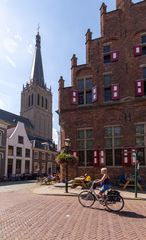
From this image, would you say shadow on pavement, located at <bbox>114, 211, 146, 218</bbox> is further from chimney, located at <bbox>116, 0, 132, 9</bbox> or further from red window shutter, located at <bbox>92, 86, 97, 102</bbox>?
chimney, located at <bbox>116, 0, 132, 9</bbox>

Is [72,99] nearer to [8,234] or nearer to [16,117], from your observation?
[8,234]

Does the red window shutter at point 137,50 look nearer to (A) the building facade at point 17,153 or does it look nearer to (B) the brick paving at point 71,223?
(B) the brick paving at point 71,223

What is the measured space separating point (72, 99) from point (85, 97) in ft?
3.71

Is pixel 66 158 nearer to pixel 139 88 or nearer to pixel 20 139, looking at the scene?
pixel 139 88

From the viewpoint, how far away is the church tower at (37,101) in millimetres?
85438

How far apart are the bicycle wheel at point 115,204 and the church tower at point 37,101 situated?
243 feet

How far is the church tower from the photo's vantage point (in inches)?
3364

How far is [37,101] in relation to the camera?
8769cm

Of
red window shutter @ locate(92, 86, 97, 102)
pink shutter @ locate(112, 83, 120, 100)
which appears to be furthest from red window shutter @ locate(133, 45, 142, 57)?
red window shutter @ locate(92, 86, 97, 102)

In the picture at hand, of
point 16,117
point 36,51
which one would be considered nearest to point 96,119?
point 16,117

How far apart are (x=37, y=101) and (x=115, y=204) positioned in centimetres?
7940

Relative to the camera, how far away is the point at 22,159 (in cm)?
4853

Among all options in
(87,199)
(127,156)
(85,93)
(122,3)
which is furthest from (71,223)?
(122,3)

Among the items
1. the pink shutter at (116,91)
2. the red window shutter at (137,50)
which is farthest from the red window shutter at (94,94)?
the red window shutter at (137,50)
